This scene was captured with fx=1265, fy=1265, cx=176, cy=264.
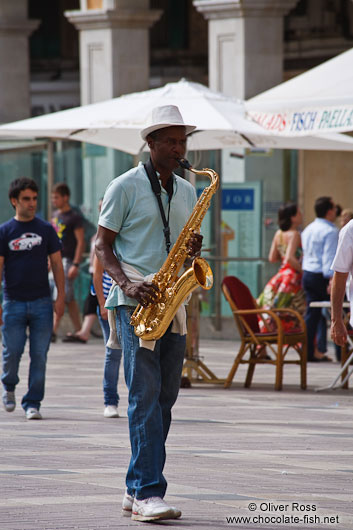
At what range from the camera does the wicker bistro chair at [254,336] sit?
40.1 feet

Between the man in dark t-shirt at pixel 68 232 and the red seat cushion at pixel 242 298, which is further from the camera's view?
the man in dark t-shirt at pixel 68 232

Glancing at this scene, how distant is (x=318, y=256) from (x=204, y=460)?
6676mm

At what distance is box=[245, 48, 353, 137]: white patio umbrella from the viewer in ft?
33.3

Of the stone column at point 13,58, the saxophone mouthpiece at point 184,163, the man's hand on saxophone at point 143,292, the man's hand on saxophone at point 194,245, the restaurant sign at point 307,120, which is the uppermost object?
the stone column at point 13,58

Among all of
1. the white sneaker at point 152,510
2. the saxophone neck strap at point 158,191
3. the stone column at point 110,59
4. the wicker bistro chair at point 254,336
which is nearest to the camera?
the white sneaker at point 152,510

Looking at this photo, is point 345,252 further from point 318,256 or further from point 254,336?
point 318,256

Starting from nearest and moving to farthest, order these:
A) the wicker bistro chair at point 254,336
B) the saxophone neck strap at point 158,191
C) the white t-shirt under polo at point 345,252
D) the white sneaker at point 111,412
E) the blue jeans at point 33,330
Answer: the saxophone neck strap at point 158,191
the white t-shirt under polo at point 345,252
the blue jeans at point 33,330
the white sneaker at point 111,412
the wicker bistro chair at point 254,336

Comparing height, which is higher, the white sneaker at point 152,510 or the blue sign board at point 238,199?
→ the blue sign board at point 238,199

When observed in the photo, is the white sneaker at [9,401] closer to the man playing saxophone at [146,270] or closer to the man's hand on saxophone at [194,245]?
the man playing saxophone at [146,270]

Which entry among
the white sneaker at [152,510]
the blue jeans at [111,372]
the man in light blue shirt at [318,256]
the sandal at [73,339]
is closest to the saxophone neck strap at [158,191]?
the white sneaker at [152,510]

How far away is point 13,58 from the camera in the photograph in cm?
2016

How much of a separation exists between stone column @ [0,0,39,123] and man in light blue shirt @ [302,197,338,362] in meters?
7.24

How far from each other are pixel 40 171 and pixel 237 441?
10.5 meters

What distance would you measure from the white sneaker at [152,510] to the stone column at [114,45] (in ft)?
42.2
